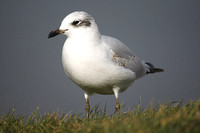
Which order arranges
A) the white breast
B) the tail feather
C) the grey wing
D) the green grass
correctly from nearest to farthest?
1. the green grass
2. the white breast
3. the grey wing
4. the tail feather

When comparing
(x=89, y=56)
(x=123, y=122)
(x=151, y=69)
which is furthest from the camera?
(x=151, y=69)

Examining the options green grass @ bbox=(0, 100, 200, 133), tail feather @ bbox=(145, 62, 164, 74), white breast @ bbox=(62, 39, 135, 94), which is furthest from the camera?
tail feather @ bbox=(145, 62, 164, 74)

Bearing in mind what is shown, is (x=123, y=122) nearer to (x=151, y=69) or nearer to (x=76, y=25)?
(x=76, y=25)

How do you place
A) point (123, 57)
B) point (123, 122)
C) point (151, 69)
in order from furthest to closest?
point (151, 69) < point (123, 57) < point (123, 122)

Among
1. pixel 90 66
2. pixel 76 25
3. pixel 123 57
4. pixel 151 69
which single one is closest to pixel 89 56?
pixel 90 66

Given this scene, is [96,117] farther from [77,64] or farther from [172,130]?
[172,130]

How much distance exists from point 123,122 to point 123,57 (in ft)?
5.65

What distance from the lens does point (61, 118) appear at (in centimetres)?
425

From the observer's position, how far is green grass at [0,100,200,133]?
2.75 metres

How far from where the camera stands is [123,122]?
331cm

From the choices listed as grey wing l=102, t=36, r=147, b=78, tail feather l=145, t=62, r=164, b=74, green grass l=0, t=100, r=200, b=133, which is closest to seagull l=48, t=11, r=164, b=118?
grey wing l=102, t=36, r=147, b=78

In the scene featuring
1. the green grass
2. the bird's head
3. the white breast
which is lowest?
the green grass

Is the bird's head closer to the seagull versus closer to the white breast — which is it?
the seagull

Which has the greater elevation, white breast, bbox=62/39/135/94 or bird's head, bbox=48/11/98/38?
bird's head, bbox=48/11/98/38
